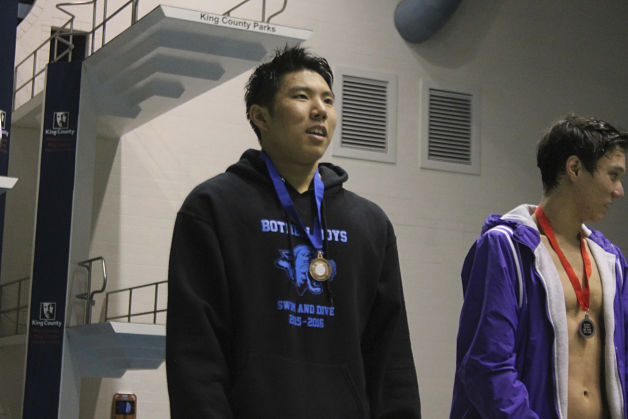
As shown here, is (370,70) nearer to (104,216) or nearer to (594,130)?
(104,216)

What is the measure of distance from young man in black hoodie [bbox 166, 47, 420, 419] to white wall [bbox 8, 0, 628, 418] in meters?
6.22

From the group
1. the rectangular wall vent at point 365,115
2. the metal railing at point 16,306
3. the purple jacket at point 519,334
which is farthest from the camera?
the rectangular wall vent at point 365,115

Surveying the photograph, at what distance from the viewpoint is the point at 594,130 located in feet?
13.2

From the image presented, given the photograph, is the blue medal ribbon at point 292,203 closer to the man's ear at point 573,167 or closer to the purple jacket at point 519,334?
the purple jacket at point 519,334

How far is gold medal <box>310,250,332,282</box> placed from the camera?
9.11ft

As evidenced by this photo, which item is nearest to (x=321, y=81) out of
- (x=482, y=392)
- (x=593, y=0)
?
(x=482, y=392)

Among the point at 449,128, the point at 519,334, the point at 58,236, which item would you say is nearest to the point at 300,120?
the point at 519,334

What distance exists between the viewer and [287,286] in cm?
275

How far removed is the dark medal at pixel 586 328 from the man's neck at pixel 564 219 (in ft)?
1.22

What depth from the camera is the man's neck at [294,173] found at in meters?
2.95

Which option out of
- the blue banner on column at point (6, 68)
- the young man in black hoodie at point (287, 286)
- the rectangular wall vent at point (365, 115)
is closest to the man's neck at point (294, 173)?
the young man in black hoodie at point (287, 286)

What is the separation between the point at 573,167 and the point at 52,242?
4825mm

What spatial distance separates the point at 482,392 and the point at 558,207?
907mm

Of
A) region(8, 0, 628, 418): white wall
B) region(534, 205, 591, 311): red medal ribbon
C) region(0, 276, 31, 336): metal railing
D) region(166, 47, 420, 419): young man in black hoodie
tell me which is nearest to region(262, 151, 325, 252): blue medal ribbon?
region(166, 47, 420, 419): young man in black hoodie
